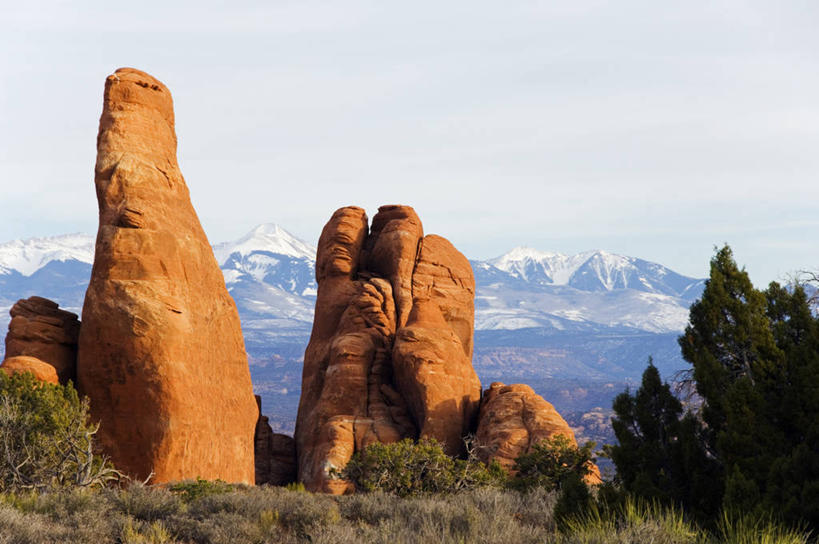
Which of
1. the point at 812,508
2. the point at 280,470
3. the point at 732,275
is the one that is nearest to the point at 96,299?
the point at 280,470

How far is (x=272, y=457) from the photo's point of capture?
46.1 meters

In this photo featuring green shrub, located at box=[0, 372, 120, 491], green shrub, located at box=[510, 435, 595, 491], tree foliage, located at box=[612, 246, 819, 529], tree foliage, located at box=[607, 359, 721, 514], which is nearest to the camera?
tree foliage, located at box=[612, 246, 819, 529]

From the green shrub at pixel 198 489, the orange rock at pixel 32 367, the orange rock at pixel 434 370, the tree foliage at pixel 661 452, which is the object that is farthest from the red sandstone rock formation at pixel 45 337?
the tree foliage at pixel 661 452

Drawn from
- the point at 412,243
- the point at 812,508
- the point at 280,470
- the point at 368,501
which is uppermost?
the point at 412,243

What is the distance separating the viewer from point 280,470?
1800 inches

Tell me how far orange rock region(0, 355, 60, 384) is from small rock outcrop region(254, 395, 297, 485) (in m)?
13.5

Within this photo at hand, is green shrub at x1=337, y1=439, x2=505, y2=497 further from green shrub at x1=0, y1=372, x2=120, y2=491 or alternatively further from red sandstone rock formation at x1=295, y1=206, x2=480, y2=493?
green shrub at x1=0, y1=372, x2=120, y2=491

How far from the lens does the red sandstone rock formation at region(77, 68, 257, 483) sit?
32.3m

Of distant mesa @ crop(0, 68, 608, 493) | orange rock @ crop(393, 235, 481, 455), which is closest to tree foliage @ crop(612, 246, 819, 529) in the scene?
distant mesa @ crop(0, 68, 608, 493)

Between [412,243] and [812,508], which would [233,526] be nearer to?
[812,508]

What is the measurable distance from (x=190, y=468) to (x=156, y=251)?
28.6ft

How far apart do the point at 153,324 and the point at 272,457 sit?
16.0 metres

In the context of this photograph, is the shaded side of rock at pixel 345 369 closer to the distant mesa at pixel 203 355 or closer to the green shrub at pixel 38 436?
the distant mesa at pixel 203 355

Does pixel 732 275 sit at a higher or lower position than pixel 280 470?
higher
